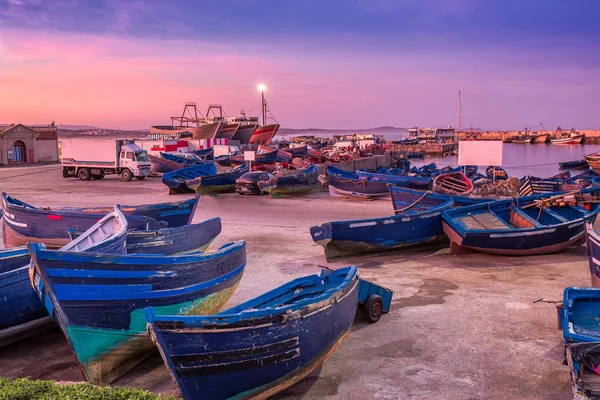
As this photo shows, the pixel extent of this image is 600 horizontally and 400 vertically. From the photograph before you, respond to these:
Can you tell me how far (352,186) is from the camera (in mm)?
27547

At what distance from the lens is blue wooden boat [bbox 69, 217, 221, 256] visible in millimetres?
10906

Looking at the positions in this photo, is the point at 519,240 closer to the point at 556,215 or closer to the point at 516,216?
the point at 516,216

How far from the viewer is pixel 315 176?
97.8 ft

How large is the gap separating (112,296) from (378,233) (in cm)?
899

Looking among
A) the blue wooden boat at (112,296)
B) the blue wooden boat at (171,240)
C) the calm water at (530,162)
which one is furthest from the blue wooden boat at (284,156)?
the blue wooden boat at (112,296)

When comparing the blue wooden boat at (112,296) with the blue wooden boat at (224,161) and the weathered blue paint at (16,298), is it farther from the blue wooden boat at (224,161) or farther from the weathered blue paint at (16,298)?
the blue wooden boat at (224,161)

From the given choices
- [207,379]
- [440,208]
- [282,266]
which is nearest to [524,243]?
[440,208]

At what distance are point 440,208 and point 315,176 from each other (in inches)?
546

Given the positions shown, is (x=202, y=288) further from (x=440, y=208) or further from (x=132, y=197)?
(x=132, y=197)

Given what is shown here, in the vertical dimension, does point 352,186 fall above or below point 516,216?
above

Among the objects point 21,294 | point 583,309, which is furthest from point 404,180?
point 21,294

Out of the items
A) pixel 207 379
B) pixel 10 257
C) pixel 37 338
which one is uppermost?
pixel 10 257

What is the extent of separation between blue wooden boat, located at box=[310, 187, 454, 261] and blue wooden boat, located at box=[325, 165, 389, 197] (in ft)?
34.1

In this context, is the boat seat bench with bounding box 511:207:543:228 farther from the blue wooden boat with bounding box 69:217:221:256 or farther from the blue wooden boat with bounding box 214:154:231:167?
the blue wooden boat with bounding box 214:154:231:167
